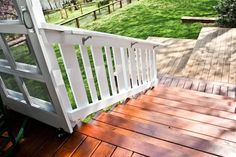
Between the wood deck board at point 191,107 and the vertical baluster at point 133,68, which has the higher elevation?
the vertical baluster at point 133,68

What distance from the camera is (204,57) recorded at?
473cm

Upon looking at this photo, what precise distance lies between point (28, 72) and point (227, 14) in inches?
254

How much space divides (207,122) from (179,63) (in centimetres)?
269

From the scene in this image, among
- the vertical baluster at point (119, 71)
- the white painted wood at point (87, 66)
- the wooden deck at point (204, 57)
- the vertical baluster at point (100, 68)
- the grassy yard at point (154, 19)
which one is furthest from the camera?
the grassy yard at point (154, 19)

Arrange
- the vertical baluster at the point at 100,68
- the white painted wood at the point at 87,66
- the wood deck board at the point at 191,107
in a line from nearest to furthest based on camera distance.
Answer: the white painted wood at the point at 87,66, the vertical baluster at the point at 100,68, the wood deck board at the point at 191,107

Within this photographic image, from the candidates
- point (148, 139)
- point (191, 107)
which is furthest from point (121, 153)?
point (191, 107)

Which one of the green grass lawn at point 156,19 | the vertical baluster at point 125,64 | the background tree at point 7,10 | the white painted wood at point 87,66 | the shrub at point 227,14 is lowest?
the green grass lawn at point 156,19

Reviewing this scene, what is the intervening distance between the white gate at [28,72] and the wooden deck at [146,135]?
16 centimetres

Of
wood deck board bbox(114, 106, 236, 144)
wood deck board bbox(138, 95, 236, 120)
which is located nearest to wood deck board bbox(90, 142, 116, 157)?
wood deck board bbox(114, 106, 236, 144)

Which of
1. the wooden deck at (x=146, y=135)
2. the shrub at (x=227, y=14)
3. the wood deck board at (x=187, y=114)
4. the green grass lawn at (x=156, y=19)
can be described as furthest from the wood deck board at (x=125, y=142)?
the shrub at (x=227, y=14)

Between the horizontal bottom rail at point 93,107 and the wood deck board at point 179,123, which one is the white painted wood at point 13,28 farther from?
the wood deck board at point 179,123

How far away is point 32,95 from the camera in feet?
6.13

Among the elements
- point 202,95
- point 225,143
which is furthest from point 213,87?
point 225,143

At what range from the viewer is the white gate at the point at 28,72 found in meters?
1.36
